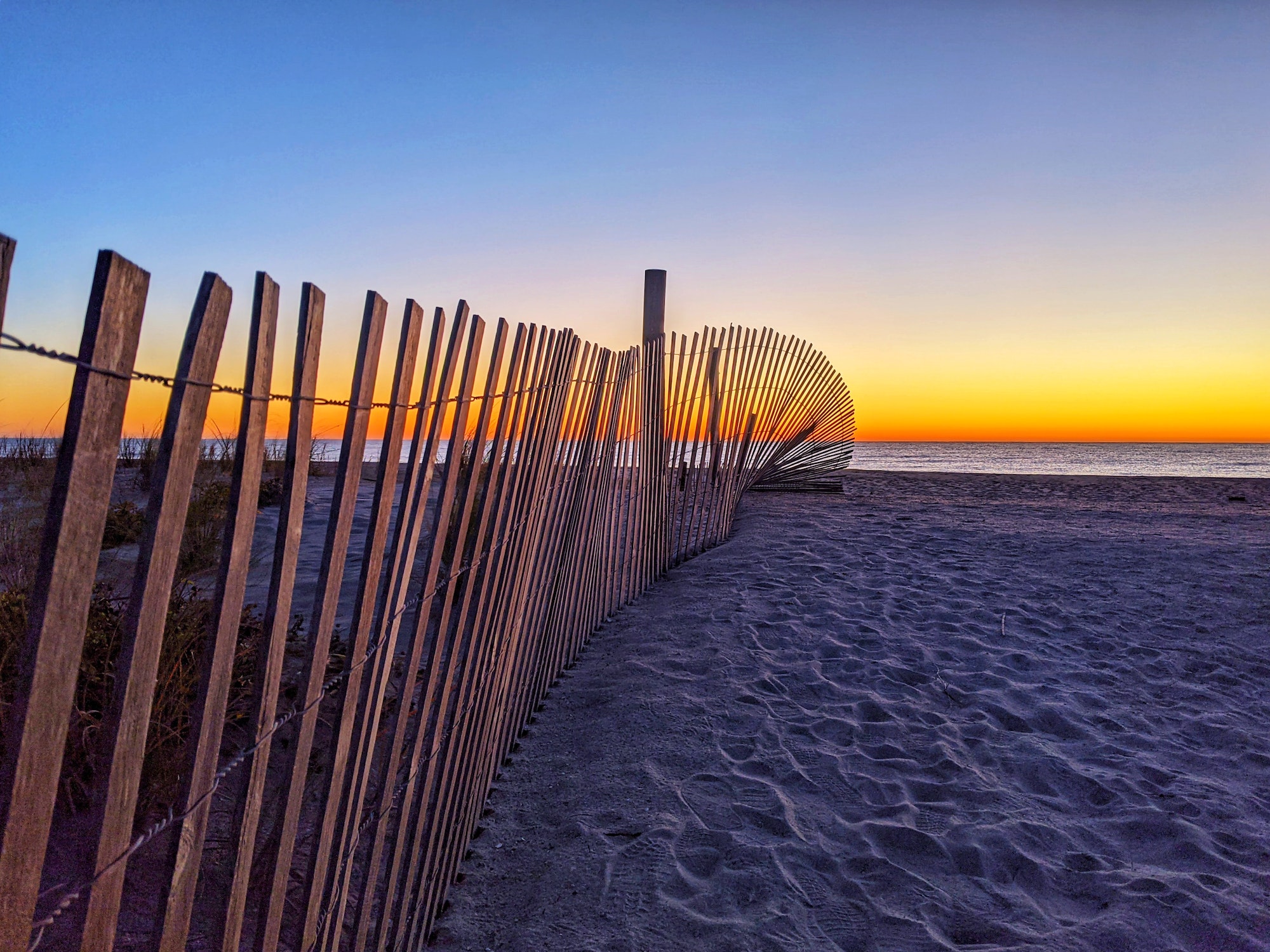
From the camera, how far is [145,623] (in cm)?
81

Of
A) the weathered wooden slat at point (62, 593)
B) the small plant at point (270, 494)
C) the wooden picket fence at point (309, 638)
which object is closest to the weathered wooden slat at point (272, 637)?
the wooden picket fence at point (309, 638)

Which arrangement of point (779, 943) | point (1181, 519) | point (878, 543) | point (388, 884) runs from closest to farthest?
1. point (388, 884)
2. point (779, 943)
3. point (878, 543)
4. point (1181, 519)

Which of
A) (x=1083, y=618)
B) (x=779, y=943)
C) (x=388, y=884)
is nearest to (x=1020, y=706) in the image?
(x=1083, y=618)

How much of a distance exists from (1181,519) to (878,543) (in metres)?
4.55

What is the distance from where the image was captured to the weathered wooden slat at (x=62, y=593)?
660mm

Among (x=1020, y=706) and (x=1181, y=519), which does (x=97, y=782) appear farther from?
(x=1181, y=519)

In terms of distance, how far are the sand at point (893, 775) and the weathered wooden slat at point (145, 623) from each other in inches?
57.8

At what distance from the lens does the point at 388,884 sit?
174 centimetres

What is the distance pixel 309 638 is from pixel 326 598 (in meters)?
0.07

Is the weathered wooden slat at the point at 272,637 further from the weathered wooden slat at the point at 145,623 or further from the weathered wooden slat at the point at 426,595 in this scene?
the weathered wooden slat at the point at 426,595

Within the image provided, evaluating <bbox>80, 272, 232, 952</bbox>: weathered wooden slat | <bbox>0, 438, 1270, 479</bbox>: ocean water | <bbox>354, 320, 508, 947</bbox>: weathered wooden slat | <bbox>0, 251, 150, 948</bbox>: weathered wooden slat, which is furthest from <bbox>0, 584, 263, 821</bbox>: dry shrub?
<bbox>0, 438, 1270, 479</bbox>: ocean water

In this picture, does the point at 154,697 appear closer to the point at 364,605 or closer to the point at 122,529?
the point at 364,605

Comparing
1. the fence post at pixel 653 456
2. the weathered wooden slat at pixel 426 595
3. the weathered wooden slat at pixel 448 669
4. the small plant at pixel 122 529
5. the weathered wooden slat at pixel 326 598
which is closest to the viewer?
the weathered wooden slat at pixel 326 598

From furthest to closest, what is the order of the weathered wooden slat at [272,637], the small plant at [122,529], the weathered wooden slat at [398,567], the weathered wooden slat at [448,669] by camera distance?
the small plant at [122,529] < the weathered wooden slat at [448,669] < the weathered wooden slat at [398,567] < the weathered wooden slat at [272,637]
